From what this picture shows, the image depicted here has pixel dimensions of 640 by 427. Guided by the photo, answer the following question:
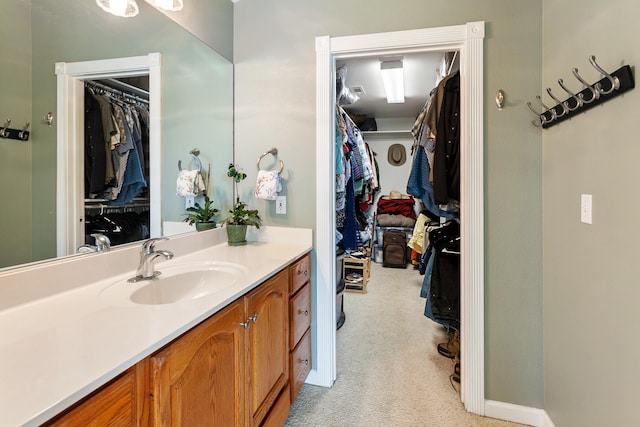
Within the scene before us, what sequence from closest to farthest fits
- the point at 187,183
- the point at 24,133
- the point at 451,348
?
the point at 24,133
the point at 187,183
the point at 451,348

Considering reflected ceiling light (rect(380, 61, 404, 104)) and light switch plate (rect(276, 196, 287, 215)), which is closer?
light switch plate (rect(276, 196, 287, 215))

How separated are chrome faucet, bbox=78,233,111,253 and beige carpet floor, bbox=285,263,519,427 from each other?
122 centimetres

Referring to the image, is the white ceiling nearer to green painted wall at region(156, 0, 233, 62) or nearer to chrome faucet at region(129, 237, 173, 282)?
green painted wall at region(156, 0, 233, 62)

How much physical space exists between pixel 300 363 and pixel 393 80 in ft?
9.60

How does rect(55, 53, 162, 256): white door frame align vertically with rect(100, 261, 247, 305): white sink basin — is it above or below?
above

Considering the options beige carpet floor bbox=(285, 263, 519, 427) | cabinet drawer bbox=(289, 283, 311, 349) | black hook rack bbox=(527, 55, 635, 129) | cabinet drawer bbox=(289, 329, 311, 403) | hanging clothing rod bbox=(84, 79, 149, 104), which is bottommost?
beige carpet floor bbox=(285, 263, 519, 427)

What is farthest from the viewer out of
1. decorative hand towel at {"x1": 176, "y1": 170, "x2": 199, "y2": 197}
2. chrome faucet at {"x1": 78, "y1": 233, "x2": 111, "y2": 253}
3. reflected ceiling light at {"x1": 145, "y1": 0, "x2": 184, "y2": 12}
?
decorative hand towel at {"x1": 176, "y1": 170, "x2": 199, "y2": 197}

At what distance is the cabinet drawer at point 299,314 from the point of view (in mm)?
1535

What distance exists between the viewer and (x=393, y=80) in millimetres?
3285

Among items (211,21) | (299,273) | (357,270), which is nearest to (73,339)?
(299,273)

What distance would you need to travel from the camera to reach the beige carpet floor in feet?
5.24

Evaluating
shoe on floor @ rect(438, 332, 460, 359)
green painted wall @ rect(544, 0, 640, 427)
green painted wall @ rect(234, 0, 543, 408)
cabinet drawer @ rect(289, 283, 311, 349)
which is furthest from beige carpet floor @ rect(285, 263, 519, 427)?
green painted wall @ rect(544, 0, 640, 427)

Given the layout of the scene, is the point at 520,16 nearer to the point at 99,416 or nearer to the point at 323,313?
the point at 323,313

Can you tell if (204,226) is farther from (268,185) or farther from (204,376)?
(204,376)
